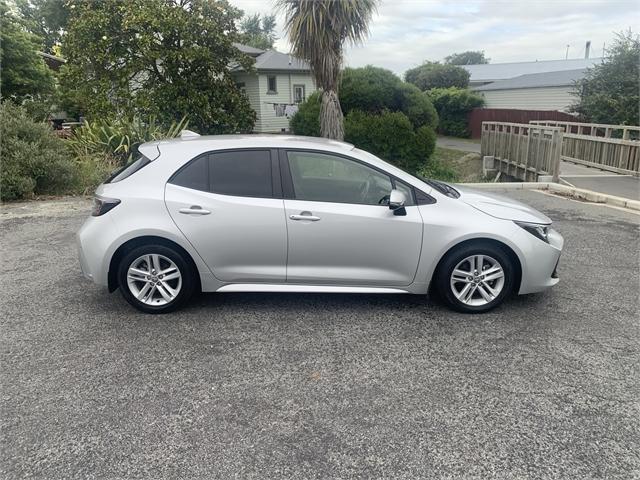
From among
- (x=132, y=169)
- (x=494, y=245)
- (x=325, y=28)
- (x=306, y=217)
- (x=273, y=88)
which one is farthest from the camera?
(x=273, y=88)

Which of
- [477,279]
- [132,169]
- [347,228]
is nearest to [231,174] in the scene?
[132,169]

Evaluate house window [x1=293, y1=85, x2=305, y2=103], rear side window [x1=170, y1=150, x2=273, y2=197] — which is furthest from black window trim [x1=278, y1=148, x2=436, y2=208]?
house window [x1=293, y1=85, x2=305, y2=103]

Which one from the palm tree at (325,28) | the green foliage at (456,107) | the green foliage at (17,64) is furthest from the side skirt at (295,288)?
the green foliage at (456,107)

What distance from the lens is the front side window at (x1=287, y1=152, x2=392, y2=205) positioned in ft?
13.4

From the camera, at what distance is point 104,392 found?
9.93 ft

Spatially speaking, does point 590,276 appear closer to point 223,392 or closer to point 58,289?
point 223,392

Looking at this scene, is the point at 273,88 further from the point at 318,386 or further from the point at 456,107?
the point at 318,386

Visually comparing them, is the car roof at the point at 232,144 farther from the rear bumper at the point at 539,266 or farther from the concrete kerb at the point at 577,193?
the concrete kerb at the point at 577,193

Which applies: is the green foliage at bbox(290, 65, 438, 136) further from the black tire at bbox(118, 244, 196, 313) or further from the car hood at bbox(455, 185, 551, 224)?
the black tire at bbox(118, 244, 196, 313)

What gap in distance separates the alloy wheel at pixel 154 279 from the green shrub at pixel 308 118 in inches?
466

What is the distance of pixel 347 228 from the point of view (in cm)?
396

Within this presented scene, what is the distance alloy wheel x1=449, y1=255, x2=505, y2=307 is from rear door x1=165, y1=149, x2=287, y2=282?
A: 1485mm

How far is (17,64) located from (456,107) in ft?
84.8

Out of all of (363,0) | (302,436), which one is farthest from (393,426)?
(363,0)
